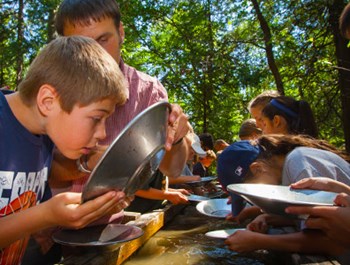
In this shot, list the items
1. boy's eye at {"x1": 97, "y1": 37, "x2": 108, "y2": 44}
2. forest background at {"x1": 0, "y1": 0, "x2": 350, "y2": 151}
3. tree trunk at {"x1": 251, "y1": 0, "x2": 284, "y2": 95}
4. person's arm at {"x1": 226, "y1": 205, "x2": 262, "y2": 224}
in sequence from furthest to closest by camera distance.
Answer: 1. tree trunk at {"x1": 251, "y1": 0, "x2": 284, "y2": 95}
2. forest background at {"x1": 0, "y1": 0, "x2": 350, "y2": 151}
3. person's arm at {"x1": 226, "y1": 205, "x2": 262, "y2": 224}
4. boy's eye at {"x1": 97, "y1": 37, "x2": 108, "y2": 44}

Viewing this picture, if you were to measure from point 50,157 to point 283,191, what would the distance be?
121cm

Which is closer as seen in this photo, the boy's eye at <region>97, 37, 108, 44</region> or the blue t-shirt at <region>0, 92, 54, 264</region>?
the blue t-shirt at <region>0, 92, 54, 264</region>

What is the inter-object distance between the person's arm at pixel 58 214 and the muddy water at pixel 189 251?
0.99 meters

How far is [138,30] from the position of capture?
11.7 metres

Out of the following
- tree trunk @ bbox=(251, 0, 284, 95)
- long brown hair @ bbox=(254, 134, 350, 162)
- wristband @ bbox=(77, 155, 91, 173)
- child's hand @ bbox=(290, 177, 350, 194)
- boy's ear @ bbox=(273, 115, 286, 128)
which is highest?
tree trunk @ bbox=(251, 0, 284, 95)

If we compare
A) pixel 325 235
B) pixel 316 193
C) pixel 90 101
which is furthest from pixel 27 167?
pixel 325 235

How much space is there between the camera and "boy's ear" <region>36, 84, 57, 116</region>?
51.2 inches

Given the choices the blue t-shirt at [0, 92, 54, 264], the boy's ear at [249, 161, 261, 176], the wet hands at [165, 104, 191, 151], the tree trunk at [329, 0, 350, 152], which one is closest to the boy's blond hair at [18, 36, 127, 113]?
the blue t-shirt at [0, 92, 54, 264]

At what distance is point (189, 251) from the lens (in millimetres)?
2258

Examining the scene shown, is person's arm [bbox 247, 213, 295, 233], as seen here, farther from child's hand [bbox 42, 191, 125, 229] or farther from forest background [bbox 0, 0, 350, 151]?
forest background [bbox 0, 0, 350, 151]

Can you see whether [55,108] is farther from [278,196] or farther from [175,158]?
A: [278,196]

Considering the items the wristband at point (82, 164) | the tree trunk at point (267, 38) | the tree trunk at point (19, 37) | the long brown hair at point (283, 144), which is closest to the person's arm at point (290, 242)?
the long brown hair at point (283, 144)

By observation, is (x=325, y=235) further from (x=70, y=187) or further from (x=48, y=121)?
(x=48, y=121)

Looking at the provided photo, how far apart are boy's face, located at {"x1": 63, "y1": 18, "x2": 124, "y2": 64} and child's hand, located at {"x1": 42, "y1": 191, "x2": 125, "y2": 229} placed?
0.93 m
